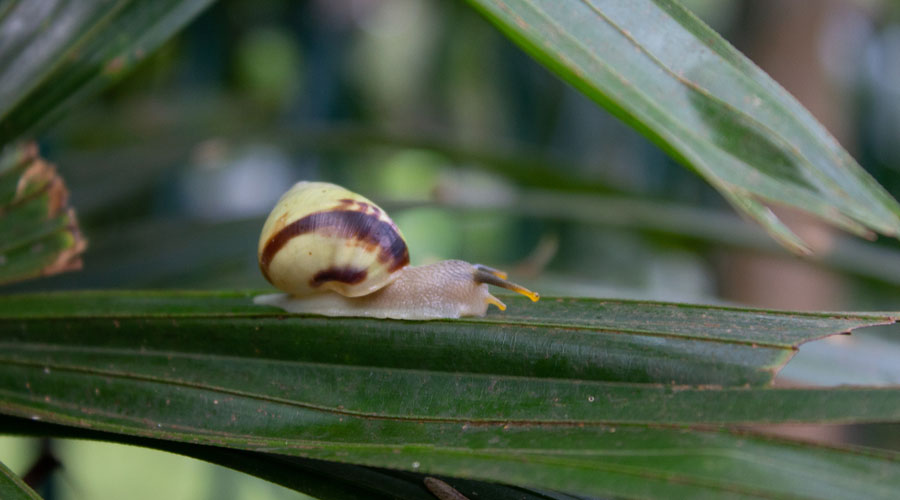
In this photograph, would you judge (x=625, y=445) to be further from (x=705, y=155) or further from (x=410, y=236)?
(x=410, y=236)

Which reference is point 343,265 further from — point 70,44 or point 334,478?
point 70,44

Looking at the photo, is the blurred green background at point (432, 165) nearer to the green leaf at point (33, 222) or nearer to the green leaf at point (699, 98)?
the green leaf at point (33, 222)

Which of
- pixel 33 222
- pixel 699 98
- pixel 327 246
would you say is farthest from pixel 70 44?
pixel 699 98

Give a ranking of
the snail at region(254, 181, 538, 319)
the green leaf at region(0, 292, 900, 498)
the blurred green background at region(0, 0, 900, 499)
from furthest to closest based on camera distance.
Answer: the blurred green background at region(0, 0, 900, 499) < the snail at region(254, 181, 538, 319) < the green leaf at region(0, 292, 900, 498)

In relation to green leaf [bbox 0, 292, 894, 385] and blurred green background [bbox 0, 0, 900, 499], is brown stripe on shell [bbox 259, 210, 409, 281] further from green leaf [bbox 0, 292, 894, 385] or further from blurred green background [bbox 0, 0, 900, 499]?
blurred green background [bbox 0, 0, 900, 499]

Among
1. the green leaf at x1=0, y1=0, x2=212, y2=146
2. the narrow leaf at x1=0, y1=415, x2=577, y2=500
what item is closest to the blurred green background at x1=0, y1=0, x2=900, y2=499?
the green leaf at x1=0, y1=0, x2=212, y2=146

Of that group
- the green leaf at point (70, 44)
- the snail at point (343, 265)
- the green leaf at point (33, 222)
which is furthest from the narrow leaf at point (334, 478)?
the green leaf at point (70, 44)

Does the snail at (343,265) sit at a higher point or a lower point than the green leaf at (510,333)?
higher
